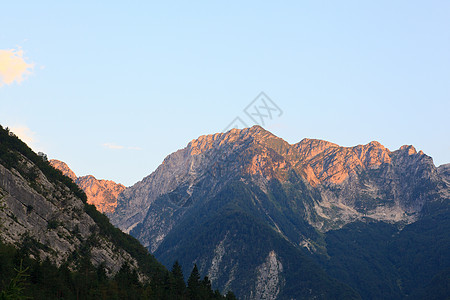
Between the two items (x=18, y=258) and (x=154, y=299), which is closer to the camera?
(x=18, y=258)

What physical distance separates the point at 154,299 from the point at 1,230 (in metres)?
60.2

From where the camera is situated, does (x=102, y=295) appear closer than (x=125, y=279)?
Yes

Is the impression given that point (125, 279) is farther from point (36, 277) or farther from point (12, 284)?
point (12, 284)

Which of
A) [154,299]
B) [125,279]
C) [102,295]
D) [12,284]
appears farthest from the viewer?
[125,279]

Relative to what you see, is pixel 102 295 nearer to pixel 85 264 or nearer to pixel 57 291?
pixel 57 291

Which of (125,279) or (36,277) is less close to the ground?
(125,279)

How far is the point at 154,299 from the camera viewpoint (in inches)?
7229

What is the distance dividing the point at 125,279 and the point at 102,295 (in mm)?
31500

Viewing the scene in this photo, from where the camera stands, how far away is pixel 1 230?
19650 centimetres

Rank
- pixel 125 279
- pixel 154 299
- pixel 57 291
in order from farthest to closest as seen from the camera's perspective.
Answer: pixel 125 279
pixel 154 299
pixel 57 291

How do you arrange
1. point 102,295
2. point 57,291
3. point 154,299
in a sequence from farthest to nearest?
1. point 154,299
2. point 102,295
3. point 57,291

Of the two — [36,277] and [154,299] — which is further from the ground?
[154,299]

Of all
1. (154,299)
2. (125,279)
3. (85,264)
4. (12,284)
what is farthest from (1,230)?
(12,284)

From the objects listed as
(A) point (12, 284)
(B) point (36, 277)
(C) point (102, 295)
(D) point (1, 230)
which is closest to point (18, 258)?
(B) point (36, 277)
